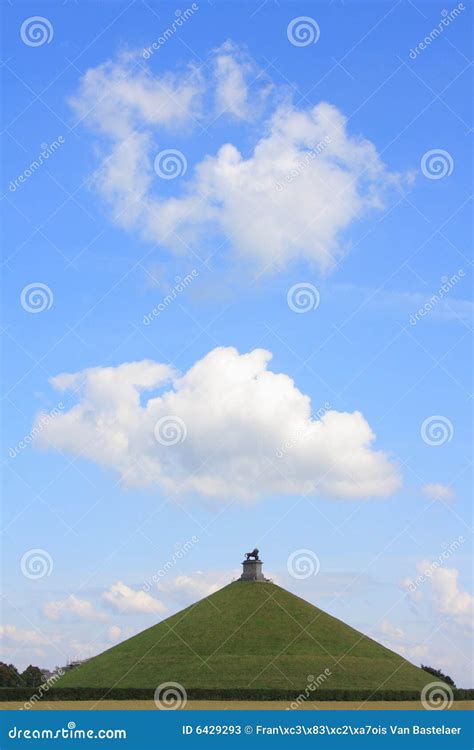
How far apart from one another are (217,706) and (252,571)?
117ft

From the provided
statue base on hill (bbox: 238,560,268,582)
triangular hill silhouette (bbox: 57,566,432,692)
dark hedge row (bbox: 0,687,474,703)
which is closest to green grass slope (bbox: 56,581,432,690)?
triangular hill silhouette (bbox: 57,566,432,692)

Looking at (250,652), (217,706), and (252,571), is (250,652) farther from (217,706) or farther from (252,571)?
(252,571)

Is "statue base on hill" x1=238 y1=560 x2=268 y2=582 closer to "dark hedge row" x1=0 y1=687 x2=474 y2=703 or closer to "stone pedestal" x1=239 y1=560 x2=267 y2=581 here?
"stone pedestal" x1=239 y1=560 x2=267 y2=581

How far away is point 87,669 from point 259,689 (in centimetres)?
2672

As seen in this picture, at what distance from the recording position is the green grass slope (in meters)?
88.1

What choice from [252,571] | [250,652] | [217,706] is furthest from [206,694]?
[252,571]

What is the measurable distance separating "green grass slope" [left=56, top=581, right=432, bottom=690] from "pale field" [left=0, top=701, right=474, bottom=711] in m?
5.54

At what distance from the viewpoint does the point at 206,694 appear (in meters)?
79.7

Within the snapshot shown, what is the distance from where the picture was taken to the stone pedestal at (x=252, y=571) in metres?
112

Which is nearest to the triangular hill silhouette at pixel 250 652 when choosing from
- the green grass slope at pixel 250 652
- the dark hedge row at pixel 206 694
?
the green grass slope at pixel 250 652
